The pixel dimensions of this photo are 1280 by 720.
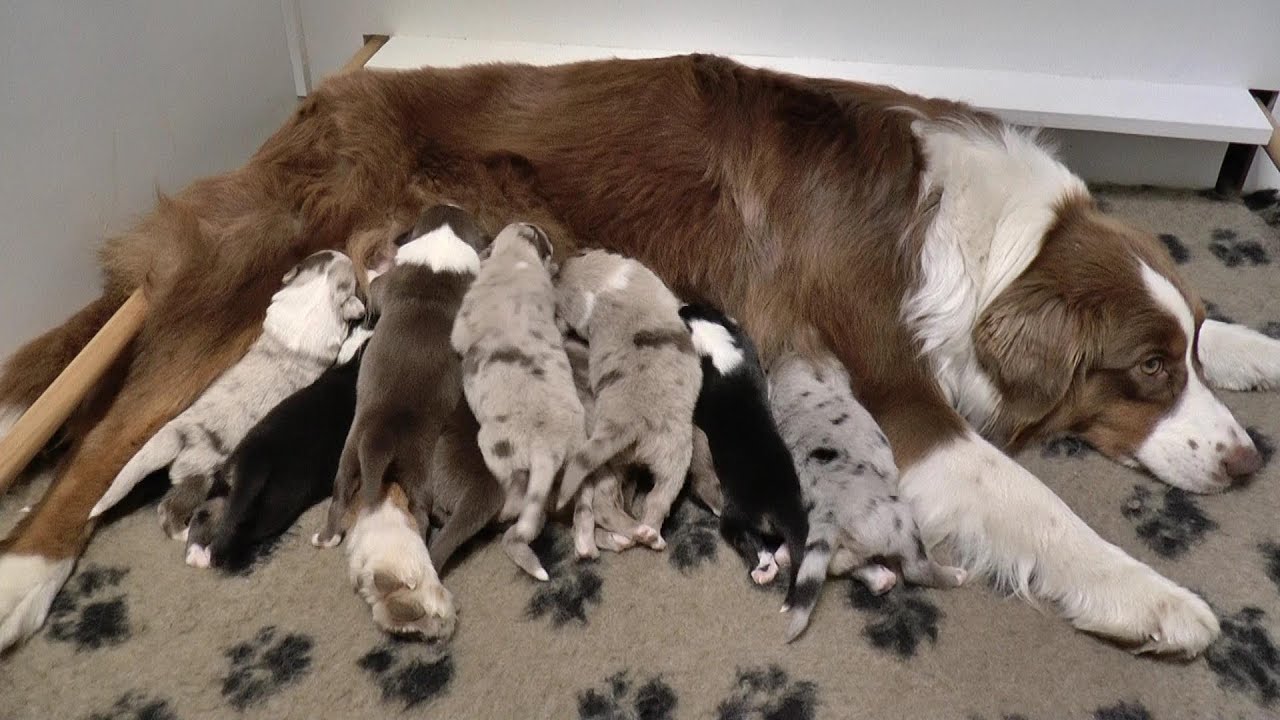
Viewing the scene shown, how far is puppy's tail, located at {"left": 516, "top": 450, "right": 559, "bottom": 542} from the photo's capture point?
1771mm

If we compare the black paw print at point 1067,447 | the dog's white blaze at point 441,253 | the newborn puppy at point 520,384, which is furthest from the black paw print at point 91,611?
the black paw print at point 1067,447

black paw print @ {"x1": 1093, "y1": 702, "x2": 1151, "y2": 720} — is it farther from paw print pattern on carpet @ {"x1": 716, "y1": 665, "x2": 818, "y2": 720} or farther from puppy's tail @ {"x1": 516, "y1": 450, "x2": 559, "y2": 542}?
puppy's tail @ {"x1": 516, "y1": 450, "x2": 559, "y2": 542}

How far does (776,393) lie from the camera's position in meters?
2.13

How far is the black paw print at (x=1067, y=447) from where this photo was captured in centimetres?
224

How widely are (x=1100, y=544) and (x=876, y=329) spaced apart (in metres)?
0.62

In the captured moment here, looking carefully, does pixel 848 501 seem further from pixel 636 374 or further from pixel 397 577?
pixel 397 577

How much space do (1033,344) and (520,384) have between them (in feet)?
3.45

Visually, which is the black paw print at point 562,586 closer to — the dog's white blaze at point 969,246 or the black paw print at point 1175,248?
the dog's white blaze at point 969,246

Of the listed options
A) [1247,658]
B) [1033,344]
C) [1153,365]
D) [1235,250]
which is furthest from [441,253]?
[1235,250]

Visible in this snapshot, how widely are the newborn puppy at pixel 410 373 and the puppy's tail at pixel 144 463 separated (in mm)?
322

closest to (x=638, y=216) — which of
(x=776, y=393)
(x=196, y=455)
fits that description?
(x=776, y=393)

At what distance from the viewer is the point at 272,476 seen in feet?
6.20

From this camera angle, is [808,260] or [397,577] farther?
[808,260]

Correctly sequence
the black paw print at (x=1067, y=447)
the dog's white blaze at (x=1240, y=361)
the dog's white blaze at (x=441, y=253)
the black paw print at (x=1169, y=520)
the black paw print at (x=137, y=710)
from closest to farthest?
the black paw print at (x=137, y=710)
the black paw print at (x=1169, y=520)
the dog's white blaze at (x=441, y=253)
the black paw print at (x=1067, y=447)
the dog's white blaze at (x=1240, y=361)
